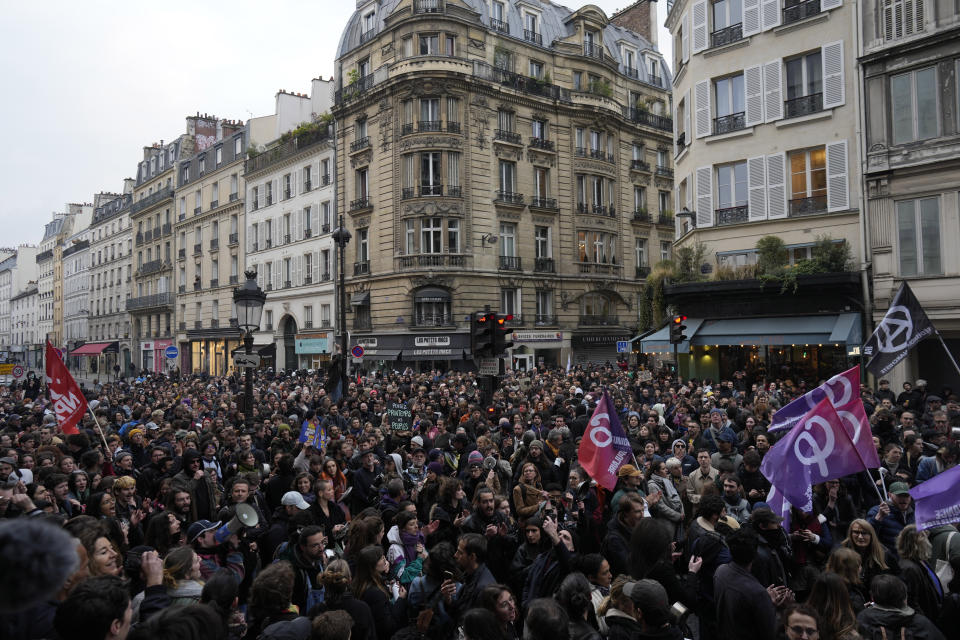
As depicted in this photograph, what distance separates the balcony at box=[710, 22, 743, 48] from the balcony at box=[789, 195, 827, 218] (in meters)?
5.94

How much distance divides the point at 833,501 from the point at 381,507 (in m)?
4.61

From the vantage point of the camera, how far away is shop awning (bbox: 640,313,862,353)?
19359 millimetres

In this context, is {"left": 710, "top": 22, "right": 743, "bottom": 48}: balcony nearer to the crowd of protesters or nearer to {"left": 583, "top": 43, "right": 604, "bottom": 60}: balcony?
{"left": 583, "top": 43, "right": 604, "bottom": 60}: balcony

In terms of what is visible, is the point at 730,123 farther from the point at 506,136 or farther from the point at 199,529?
the point at 199,529

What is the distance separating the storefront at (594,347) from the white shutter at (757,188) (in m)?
15.8

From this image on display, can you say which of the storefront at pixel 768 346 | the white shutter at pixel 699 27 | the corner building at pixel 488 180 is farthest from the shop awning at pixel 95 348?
the white shutter at pixel 699 27

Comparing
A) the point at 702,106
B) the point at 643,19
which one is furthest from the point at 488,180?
the point at 643,19

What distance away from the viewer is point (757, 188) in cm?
2158

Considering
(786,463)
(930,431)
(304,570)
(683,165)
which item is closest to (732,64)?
(683,165)

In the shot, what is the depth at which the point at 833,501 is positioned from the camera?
21.5 ft

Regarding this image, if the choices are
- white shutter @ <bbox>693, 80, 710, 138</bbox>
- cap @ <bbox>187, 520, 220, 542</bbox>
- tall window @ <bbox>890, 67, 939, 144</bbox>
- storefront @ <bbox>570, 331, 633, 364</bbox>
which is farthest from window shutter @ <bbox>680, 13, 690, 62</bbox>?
cap @ <bbox>187, 520, 220, 542</bbox>

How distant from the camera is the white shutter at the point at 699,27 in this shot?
22.8m

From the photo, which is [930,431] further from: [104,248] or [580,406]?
[104,248]

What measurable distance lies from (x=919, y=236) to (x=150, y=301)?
55.6 metres
